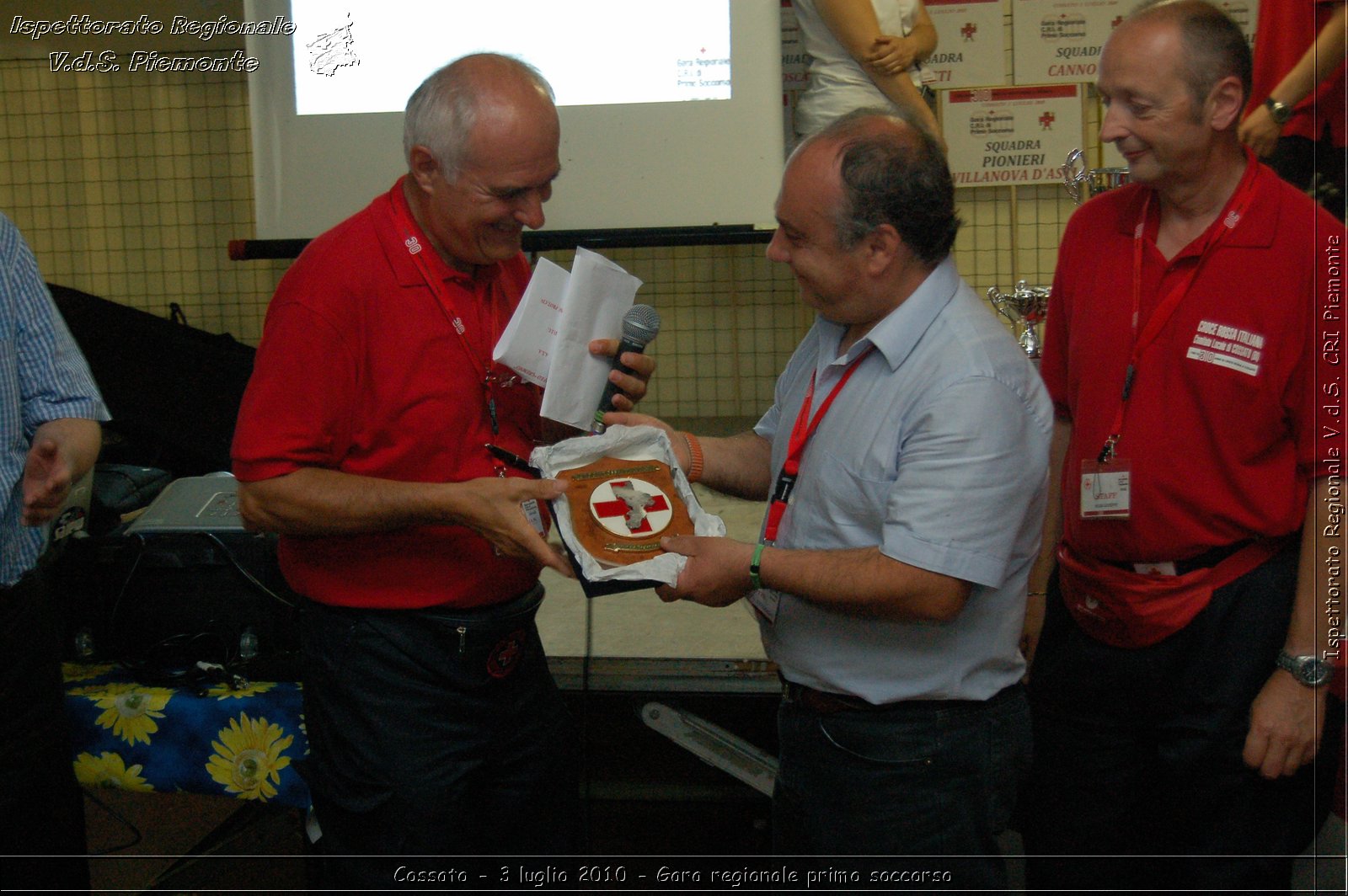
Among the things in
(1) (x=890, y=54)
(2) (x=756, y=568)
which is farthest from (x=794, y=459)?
(1) (x=890, y=54)

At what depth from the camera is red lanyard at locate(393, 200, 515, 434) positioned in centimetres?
163

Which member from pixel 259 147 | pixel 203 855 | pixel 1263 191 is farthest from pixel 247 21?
pixel 1263 191

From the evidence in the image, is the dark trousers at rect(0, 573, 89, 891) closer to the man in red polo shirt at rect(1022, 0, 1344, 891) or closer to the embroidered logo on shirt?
the man in red polo shirt at rect(1022, 0, 1344, 891)

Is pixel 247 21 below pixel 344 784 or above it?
above

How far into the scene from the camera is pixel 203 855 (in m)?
2.36

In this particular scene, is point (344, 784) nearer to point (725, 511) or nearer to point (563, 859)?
point (563, 859)

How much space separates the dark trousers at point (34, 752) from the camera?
1.93 m

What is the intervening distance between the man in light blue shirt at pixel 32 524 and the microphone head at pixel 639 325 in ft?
3.13

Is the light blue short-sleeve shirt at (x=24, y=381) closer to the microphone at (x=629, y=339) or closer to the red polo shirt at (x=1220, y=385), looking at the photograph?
the microphone at (x=629, y=339)

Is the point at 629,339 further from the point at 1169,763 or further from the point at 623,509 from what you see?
the point at 1169,763

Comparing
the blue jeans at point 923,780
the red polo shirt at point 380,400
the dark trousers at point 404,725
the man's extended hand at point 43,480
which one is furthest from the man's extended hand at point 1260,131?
the man's extended hand at point 43,480

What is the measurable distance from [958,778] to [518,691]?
28.6 inches

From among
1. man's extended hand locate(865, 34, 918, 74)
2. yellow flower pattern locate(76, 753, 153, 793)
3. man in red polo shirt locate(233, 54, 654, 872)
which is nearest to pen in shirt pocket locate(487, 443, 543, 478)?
man in red polo shirt locate(233, 54, 654, 872)

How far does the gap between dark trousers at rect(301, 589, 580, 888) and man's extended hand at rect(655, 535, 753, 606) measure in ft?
1.35
